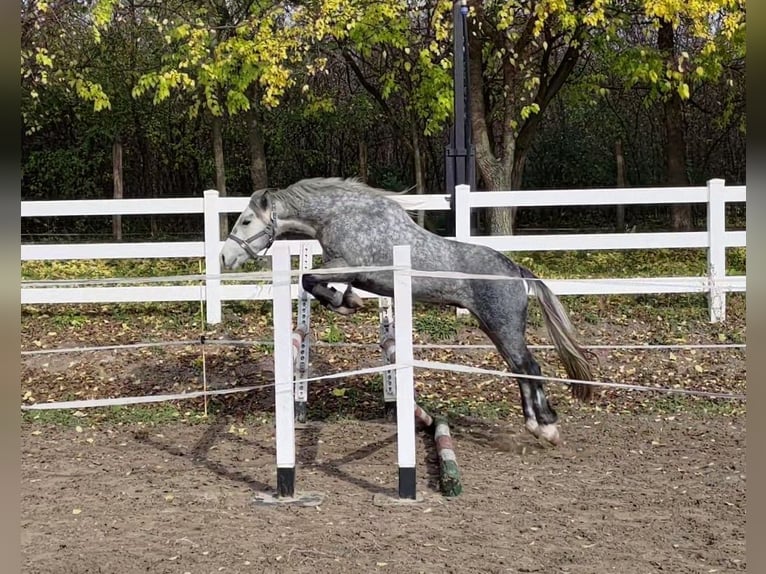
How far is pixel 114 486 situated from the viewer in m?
4.82

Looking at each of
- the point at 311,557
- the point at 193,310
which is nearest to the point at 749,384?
the point at 311,557

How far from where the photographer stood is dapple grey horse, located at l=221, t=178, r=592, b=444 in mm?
5148

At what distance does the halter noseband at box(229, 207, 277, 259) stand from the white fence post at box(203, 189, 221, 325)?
11.2ft

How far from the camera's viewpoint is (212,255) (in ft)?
27.9

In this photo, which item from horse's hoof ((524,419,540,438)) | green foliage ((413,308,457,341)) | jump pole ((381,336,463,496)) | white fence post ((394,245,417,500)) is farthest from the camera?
green foliage ((413,308,457,341))

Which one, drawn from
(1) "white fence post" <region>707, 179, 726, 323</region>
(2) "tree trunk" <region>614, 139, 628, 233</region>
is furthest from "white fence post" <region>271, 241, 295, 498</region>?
(2) "tree trunk" <region>614, 139, 628, 233</region>

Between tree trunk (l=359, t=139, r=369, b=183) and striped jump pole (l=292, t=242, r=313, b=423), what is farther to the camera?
tree trunk (l=359, t=139, r=369, b=183)

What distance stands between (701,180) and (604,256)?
227 inches

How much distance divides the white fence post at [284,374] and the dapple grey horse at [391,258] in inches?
24.2

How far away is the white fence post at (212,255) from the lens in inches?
335

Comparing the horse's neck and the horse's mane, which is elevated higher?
the horse's mane

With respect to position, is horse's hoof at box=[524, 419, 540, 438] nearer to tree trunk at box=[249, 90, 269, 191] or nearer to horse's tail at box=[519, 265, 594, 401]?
horse's tail at box=[519, 265, 594, 401]

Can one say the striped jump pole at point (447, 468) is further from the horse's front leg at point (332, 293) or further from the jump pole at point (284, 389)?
the horse's front leg at point (332, 293)

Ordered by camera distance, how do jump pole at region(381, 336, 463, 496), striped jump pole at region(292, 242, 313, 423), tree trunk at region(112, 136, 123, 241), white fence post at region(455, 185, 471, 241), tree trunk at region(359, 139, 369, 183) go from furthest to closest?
1. tree trunk at region(359, 139, 369, 183)
2. tree trunk at region(112, 136, 123, 241)
3. white fence post at region(455, 185, 471, 241)
4. striped jump pole at region(292, 242, 313, 423)
5. jump pole at region(381, 336, 463, 496)
